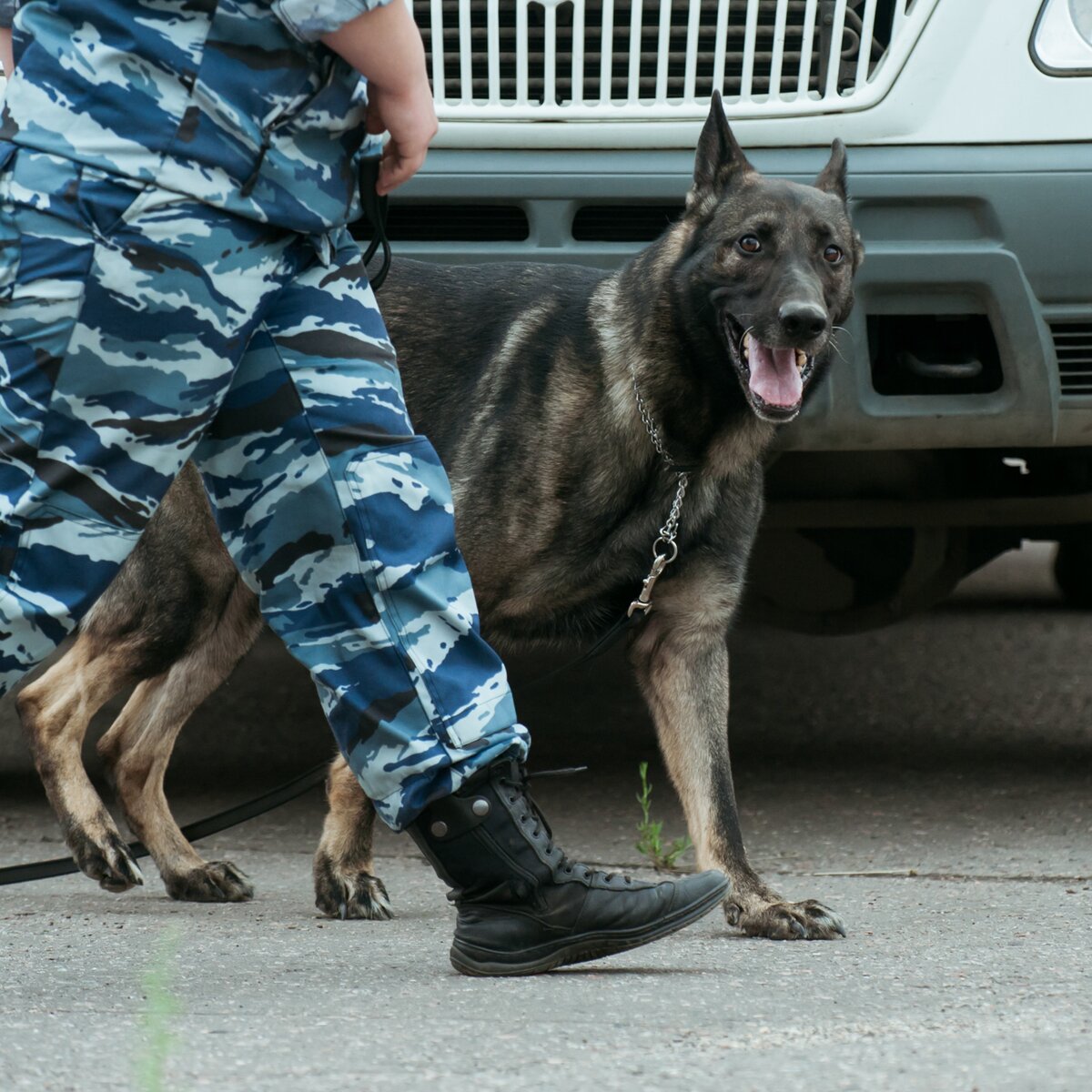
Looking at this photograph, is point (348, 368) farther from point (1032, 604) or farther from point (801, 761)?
point (1032, 604)

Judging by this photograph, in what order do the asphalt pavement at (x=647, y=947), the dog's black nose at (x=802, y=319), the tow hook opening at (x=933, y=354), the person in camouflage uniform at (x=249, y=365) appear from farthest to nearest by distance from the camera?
the tow hook opening at (x=933, y=354) → the dog's black nose at (x=802, y=319) → the person in camouflage uniform at (x=249, y=365) → the asphalt pavement at (x=647, y=947)

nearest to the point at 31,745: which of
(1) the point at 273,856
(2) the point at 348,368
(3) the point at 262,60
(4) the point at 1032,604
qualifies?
(1) the point at 273,856

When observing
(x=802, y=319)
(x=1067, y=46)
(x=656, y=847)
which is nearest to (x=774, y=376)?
(x=802, y=319)

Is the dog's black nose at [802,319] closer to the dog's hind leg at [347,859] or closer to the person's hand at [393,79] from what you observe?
the person's hand at [393,79]

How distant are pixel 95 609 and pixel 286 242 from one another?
1.63 m

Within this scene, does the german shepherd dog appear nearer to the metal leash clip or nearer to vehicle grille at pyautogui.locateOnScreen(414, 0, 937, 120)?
the metal leash clip

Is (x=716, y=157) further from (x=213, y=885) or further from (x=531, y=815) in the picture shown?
(x=213, y=885)

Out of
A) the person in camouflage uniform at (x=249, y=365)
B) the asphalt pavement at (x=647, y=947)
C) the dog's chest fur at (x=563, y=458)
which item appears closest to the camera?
the asphalt pavement at (x=647, y=947)

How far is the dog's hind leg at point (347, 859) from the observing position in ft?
10.7

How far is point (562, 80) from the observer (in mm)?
3500

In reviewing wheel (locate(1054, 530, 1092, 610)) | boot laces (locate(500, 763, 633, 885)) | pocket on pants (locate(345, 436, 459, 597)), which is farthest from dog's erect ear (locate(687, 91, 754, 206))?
wheel (locate(1054, 530, 1092, 610))

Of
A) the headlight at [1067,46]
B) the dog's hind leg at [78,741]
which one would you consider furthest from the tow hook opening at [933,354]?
the dog's hind leg at [78,741]

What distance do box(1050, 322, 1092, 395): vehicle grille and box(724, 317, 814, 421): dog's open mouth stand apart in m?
0.50

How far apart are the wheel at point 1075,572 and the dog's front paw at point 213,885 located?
4285 millimetres
